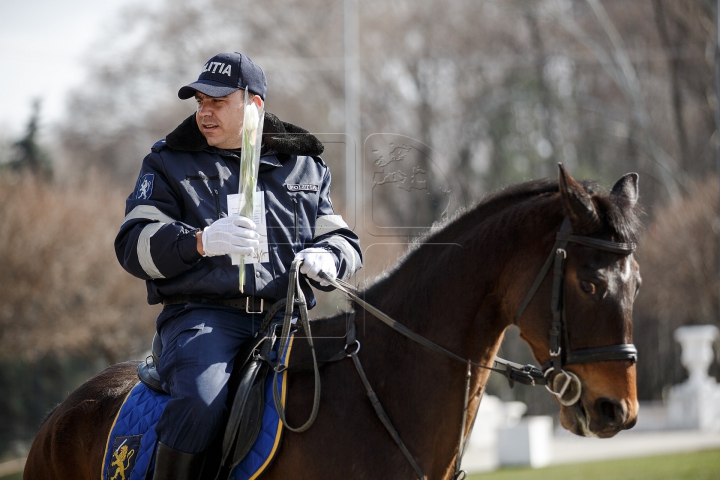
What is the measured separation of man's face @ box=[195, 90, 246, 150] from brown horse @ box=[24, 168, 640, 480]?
3.15ft

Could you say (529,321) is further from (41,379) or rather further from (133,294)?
(41,379)

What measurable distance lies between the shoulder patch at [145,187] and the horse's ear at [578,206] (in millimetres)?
A: 1723

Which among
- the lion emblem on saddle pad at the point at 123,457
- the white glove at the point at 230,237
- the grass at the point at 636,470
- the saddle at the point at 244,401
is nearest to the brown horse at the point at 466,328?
the saddle at the point at 244,401

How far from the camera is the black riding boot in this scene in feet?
10.8

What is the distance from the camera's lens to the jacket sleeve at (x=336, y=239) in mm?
3822

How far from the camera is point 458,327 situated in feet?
11.0

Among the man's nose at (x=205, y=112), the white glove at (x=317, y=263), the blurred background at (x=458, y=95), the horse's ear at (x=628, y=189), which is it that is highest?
the blurred background at (x=458, y=95)

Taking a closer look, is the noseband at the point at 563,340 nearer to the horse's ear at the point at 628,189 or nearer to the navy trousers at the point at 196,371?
the horse's ear at the point at 628,189

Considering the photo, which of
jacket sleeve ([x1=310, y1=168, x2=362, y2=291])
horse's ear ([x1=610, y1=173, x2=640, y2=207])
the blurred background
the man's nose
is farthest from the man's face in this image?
the blurred background

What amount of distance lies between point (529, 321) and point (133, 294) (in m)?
15.5

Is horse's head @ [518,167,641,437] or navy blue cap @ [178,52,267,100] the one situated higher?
navy blue cap @ [178,52,267,100]

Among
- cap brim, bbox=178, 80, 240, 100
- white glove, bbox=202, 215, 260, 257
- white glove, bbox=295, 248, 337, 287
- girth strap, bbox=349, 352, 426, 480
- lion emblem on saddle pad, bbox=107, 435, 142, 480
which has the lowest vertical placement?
lion emblem on saddle pad, bbox=107, 435, 142, 480

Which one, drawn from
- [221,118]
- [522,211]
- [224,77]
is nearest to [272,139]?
[221,118]

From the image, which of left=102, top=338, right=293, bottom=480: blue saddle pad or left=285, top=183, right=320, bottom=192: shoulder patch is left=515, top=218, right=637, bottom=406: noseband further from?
left=285, top=183, right=320, bottom=192: shoulder patch
